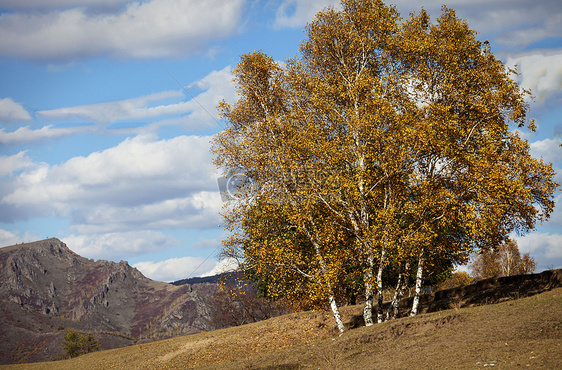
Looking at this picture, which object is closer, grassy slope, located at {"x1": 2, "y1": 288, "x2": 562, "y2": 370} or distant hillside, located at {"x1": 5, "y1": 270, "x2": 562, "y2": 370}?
grassy slope, located at {"x1": 2, "y1": 288, "x2": 562, "y2": 370}

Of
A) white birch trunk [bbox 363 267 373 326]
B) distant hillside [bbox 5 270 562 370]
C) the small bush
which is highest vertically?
white birch trunk [bbox 363 267 373 326]

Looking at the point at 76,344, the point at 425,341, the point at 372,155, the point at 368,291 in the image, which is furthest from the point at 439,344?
the point at 76,344

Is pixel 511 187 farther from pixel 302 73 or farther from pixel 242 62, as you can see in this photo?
pixel 242 62

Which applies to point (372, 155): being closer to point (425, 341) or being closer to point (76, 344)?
point (425, 341)

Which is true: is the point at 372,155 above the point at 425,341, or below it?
above

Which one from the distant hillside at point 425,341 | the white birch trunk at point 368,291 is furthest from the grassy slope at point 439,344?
the white birch trunk at point 368,291

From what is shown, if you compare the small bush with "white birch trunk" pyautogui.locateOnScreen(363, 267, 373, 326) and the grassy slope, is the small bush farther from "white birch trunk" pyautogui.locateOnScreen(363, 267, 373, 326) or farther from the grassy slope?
"white birch trunk" pyautogui.locateOnScreen(363, 267, 373, 326)

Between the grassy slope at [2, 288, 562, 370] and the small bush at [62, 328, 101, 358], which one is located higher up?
the grassy slope at [2, 288, 562, 370]

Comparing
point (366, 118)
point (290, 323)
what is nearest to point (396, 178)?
point (366, 118)

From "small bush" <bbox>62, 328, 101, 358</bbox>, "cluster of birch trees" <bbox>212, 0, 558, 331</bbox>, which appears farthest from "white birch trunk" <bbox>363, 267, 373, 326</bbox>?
"small bush" <bbox>62, 328, 101, 358</bbox>

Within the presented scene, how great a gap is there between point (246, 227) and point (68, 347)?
224ft

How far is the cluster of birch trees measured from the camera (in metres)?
27.4

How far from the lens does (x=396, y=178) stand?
29.2 meters

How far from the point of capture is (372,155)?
2816cm
